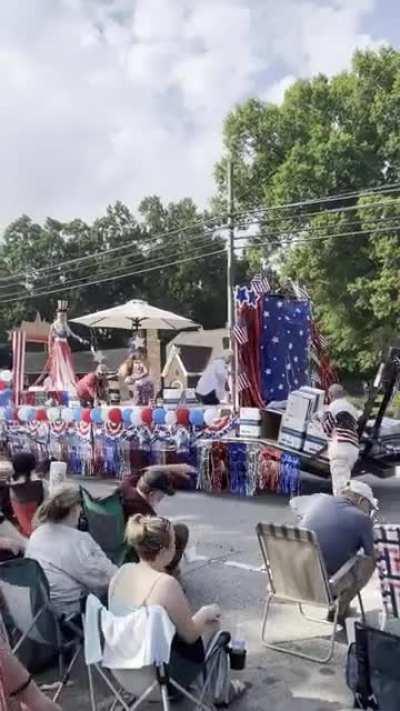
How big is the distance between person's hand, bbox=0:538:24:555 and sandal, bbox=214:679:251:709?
149 cm

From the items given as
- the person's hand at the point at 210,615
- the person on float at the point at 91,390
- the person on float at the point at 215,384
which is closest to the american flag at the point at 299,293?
the person on float at the point at 215,384

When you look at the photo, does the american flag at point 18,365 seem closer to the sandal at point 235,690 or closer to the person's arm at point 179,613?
the sandal at point 235,690

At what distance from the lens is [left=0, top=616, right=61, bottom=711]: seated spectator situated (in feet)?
9.50

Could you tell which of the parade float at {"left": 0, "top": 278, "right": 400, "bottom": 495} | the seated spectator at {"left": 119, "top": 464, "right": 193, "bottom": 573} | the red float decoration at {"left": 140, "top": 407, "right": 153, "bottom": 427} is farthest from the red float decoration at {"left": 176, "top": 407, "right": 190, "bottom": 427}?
the seated spectator at {"left": 119, "top": 464, "right": 193, "bottom": 573}

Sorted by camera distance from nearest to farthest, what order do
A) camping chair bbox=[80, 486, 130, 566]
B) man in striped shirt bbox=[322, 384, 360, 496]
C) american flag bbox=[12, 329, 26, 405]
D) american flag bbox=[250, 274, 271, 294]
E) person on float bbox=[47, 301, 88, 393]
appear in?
camping chair bbox=[80, 486, 130, 566]
man in striped shirt bbox=[322, 384, 360, 496]
american flag bbox=[250, 274, 271, 294]
american flag bbox=[12, 329, 26, 405]
person on float bbox=[47, 301, 88, 393]

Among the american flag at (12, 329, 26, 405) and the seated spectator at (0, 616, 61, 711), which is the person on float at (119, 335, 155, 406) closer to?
the american flag at (12, 329, 26, 405)

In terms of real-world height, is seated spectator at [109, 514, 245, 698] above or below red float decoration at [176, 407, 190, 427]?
below

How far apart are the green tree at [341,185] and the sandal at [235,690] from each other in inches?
1013

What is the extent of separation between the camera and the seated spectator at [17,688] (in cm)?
289

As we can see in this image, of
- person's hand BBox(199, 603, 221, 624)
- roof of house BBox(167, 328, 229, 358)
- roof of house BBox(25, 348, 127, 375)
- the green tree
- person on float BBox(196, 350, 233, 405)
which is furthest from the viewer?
roof of house BBox(25, 348, 127, 375)

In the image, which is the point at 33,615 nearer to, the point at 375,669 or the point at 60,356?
the point at 375,669

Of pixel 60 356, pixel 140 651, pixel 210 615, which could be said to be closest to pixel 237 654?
pixel 210 615

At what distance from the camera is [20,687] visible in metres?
2.94

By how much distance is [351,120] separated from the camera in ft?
103
